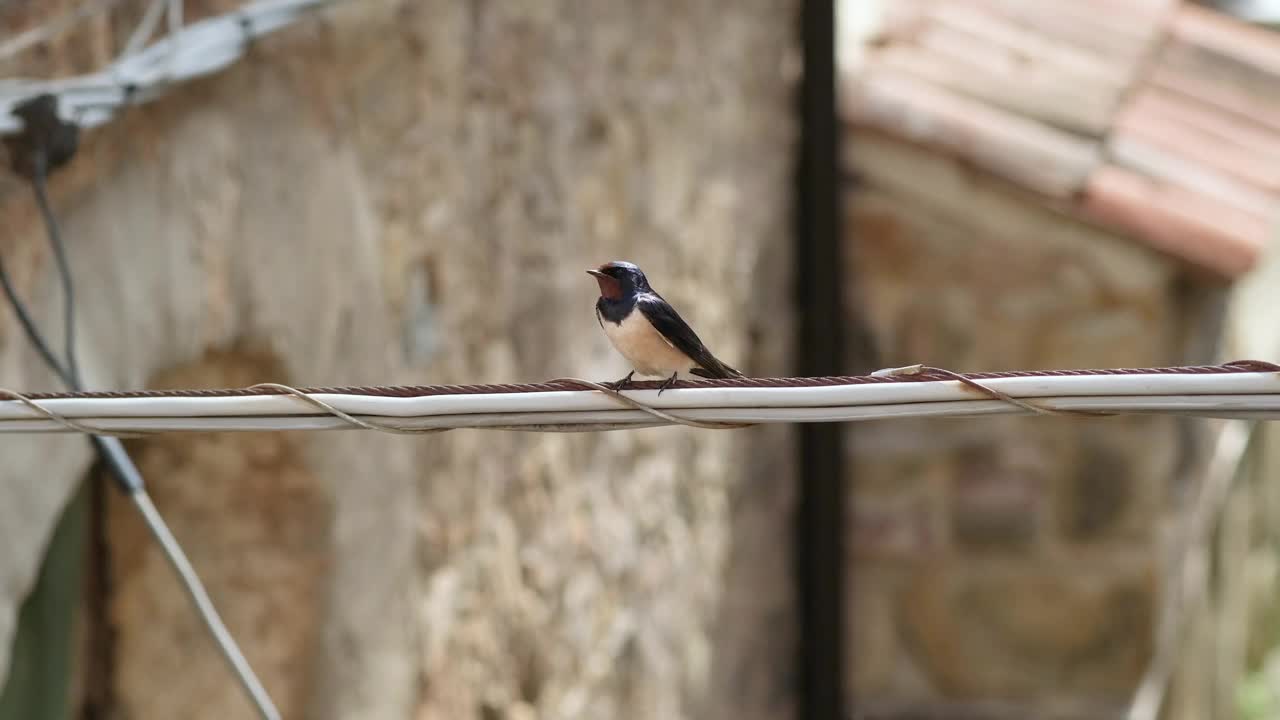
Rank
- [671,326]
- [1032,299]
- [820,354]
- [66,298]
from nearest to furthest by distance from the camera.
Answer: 1. [671,326]
2. [66,298]
3. [1032,299]
4. [820,354]

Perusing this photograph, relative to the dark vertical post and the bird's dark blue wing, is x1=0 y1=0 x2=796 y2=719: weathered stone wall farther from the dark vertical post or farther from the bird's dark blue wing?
the bird's dark blue wing

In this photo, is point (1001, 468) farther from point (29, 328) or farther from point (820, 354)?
point (29, 328)

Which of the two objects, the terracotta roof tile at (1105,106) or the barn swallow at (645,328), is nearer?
the barn swallow at (645,328)

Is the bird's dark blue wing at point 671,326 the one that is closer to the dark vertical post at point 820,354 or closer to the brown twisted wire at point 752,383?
the brown twisted wire at point 752,383

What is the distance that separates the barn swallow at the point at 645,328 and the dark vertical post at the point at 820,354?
8.73 ft

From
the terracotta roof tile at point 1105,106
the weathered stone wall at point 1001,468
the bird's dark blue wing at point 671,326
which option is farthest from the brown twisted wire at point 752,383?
the weathered stone wall at point 1001,468

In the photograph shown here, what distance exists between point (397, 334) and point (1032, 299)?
82.4 inches

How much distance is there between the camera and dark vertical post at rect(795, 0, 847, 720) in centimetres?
436

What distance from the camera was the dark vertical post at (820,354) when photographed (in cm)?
436

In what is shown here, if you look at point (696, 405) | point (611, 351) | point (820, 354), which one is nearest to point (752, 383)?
point (696, 405)

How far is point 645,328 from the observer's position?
1697mm

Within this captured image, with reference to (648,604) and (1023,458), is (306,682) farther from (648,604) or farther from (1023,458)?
(1023,458)

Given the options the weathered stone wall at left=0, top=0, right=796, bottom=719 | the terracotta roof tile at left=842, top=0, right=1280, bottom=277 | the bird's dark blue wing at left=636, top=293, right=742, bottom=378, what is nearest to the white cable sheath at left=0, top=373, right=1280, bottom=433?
the bird's dark blue wing at left=636, top=293, right=742, bottom=378

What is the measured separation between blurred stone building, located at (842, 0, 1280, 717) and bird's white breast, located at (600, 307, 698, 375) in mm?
2520
